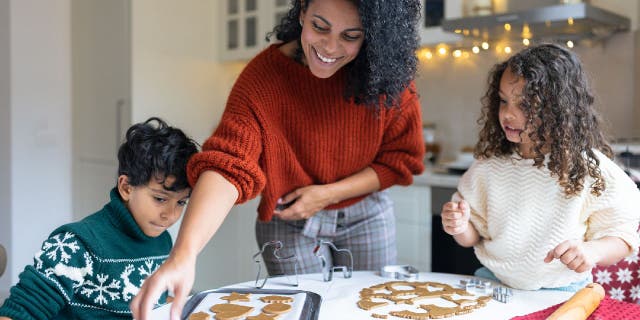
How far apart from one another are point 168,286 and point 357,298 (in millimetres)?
447

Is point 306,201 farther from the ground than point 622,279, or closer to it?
farther from the ground

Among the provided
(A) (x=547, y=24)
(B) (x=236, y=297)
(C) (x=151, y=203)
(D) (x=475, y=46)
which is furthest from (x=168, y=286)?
(D) (x=475, y=46)

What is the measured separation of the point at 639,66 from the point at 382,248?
62.8 inches

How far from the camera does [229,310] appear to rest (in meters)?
1.05

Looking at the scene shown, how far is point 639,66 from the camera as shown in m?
2.56

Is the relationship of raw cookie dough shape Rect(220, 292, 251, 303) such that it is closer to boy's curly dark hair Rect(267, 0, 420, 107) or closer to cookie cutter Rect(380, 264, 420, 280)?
cookie cutter Rect(380, 264, 420, 280)

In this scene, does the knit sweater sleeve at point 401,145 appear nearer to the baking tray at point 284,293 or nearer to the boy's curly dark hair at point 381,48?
the boy's curly dark hair at point 381,48

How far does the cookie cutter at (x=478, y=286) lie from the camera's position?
1201mm

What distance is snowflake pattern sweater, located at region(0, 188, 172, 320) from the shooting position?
114 cm

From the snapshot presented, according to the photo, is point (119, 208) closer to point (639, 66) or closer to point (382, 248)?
point (382, 248)

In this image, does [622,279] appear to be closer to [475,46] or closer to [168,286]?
[168,286]

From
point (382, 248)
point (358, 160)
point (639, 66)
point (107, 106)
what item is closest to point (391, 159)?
point (358, 160)

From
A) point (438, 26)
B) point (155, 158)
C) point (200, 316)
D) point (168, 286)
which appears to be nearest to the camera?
point (168, 286)

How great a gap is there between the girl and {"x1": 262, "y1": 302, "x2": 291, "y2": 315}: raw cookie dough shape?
0.36m
